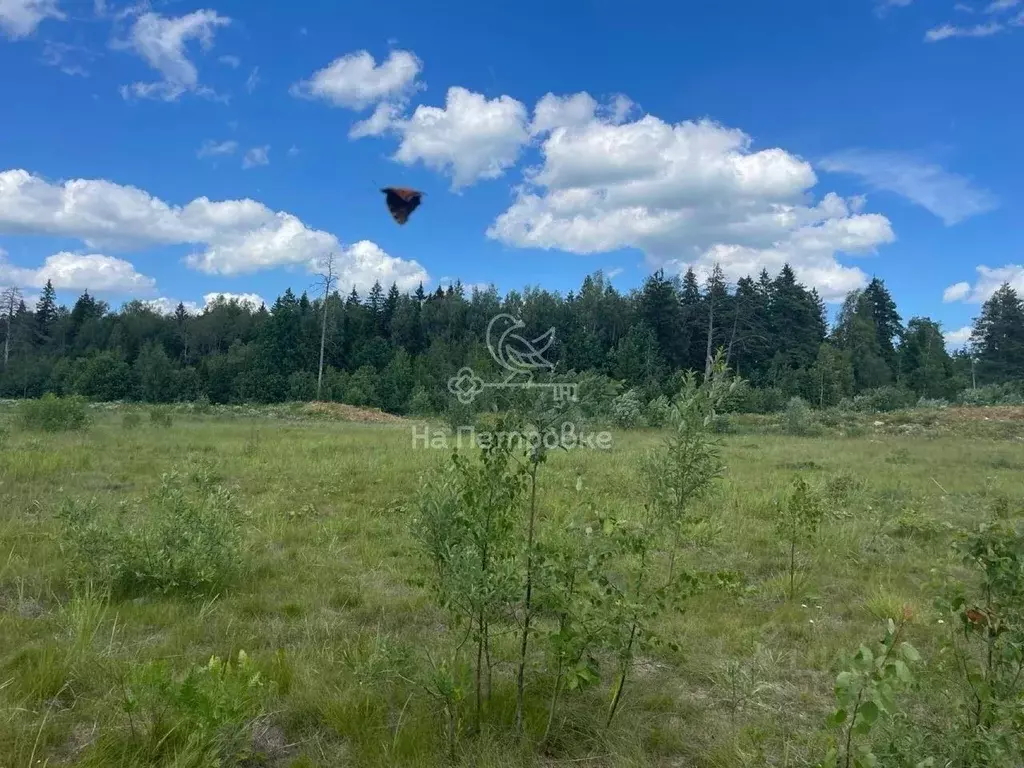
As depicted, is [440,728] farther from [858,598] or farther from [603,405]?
[858,598]

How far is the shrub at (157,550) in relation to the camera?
408cm

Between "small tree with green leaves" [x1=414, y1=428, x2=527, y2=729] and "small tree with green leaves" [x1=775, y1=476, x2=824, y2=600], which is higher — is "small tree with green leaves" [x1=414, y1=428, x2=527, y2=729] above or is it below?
above

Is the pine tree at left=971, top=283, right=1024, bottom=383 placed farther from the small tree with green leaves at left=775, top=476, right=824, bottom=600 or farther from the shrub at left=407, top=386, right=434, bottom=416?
the small tree with green leaves at left=775, top=476, right=824, bottom=600

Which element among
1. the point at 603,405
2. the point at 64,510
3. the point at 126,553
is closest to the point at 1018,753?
the point at 603,405

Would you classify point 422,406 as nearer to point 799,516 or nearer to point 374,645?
point 799,516

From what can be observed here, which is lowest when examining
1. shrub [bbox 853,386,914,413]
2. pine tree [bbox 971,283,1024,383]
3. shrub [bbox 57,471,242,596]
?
shrub [bbox 57,471,242,596]

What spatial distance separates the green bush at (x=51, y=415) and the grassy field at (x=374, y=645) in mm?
6707

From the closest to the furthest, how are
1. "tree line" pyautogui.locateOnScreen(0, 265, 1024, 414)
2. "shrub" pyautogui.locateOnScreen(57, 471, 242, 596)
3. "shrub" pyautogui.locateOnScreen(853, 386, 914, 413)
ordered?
"shrub" pyautogui.locateOnScreen(57, 471, 242, 596) < "shrub" pyautogui.locateOnScreen(853, 386, 914, 413) < "tree line" pyautogui.locateOnScreen(0, 265, 1024, 414)

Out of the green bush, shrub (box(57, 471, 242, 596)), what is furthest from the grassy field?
the green bush

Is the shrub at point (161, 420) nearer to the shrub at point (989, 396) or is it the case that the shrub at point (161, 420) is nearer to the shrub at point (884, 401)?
the shrub at point (884, 401)

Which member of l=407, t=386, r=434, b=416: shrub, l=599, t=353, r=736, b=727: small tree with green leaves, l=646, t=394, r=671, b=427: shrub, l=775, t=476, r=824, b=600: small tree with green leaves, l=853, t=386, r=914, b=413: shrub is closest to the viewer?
l=599, t=353, r=736, b=727: small tree with green leaves

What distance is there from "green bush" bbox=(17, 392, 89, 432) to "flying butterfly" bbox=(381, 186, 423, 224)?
1469 centimetres

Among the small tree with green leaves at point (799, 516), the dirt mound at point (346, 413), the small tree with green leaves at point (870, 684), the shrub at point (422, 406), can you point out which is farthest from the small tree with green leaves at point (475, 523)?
the dirt mound at point (346, 413)

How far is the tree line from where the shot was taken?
40031 mm
